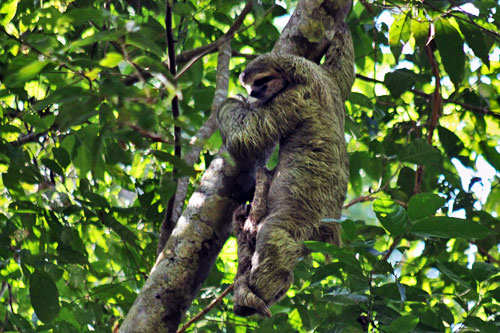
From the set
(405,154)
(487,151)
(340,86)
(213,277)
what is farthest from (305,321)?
(487,151)

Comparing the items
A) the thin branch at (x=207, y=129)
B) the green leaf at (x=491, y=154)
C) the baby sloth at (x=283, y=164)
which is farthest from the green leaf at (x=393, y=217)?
the green leaf at (x=491, y=154)

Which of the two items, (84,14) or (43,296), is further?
(43,296)

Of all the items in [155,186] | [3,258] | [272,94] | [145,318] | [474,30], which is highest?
[474,30]

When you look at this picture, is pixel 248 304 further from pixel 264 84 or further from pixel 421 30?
pixel 421 30

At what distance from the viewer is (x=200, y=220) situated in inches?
148

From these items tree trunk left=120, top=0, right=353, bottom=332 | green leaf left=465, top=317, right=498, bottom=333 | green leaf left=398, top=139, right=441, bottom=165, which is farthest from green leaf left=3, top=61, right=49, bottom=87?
green leaf left=398, top=139, right=441, bottom=165

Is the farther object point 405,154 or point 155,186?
point 155,186

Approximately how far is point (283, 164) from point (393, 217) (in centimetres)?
124

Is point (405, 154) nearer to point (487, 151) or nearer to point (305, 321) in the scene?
point (487, 151)

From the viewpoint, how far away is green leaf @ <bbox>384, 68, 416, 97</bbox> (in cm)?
534

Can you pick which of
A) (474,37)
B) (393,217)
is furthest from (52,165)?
(474,37)

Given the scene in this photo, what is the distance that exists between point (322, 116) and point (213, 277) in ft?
7.40

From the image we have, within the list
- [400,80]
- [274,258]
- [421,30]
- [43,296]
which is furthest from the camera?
[400,80]

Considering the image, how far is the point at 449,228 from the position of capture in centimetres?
297
